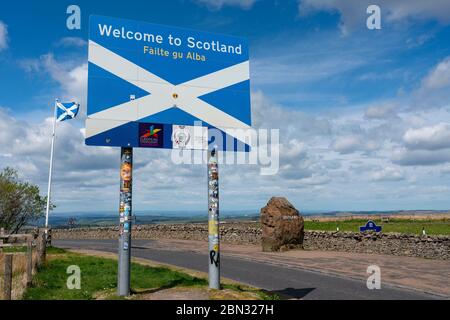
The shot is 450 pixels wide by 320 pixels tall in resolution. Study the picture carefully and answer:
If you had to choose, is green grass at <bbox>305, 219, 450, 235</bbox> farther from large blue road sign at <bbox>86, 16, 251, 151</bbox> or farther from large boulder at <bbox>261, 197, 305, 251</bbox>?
large blue road sign at <bbox>86, 16, 251, 151</bbox>

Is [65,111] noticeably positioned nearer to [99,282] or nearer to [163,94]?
[99,282]

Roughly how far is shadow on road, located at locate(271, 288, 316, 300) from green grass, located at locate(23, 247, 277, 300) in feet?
1.40

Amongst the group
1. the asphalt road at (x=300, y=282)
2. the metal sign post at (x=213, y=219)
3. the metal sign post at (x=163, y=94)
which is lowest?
the asphalt road at (x=300, y=282)

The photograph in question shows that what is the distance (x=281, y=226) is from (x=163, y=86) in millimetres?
14486

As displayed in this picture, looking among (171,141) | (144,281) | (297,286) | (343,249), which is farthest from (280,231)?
(171,141)

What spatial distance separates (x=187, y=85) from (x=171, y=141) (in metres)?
1.41

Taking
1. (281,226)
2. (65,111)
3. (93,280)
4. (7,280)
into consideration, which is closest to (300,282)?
(93,280)

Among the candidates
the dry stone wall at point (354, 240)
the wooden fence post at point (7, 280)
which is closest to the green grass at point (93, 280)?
the wooden fence post at point (7, 280)

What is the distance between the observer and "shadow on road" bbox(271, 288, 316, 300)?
418 inches

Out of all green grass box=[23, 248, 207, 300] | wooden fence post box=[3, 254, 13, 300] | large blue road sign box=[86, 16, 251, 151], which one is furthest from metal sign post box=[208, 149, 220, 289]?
wooden fence post box=[3, 254, 13, 300]

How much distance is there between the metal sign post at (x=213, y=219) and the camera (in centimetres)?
953

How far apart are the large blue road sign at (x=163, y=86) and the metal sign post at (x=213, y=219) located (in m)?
0.55

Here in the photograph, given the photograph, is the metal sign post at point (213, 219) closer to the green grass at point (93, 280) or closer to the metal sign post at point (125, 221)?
the green grass at point (93, 280)

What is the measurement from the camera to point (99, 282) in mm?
11695
